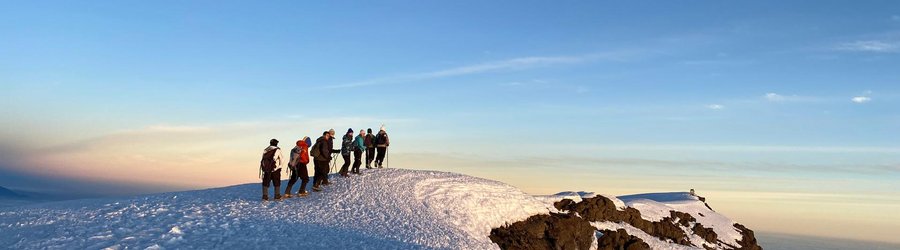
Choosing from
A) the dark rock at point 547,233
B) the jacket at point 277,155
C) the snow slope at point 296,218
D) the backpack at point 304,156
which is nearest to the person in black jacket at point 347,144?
the snow slope at point 296,218

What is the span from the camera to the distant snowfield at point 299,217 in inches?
834

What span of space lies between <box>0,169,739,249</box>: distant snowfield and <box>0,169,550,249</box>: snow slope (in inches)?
1.4

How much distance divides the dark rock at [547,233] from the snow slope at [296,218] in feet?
1.89

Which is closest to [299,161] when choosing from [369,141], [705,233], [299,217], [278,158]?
[278,158]

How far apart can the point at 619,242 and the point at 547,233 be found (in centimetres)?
475

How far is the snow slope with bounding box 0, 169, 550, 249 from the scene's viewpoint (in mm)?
21203

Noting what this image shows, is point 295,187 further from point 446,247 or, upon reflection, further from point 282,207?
point 446,247

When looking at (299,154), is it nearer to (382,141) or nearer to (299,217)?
(299,217)

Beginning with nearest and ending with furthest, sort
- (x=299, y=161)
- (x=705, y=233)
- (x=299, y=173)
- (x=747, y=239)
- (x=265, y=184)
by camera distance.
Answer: (x=265, y=184), (x=299, y=161), (x=299, y=173), (x=705, y=233), (x=747, y=239)

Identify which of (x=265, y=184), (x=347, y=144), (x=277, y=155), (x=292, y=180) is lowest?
(x=265, y=184)

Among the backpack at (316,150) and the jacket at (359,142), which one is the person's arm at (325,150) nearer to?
the backpack at (316,150)

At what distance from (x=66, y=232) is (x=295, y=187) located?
10.2 metres

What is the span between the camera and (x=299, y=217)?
24.1m

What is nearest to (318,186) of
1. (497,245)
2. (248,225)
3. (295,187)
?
(295,187)
